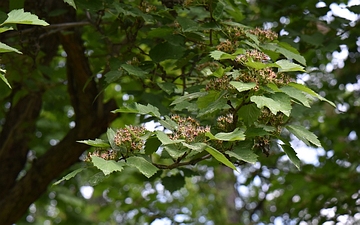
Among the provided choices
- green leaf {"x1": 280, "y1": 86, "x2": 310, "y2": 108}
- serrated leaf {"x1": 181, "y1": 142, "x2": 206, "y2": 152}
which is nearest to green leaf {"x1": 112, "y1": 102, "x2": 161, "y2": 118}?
serrated leaf {"x1": 181, "y1": 142, "x2": 206, "y2": 152}

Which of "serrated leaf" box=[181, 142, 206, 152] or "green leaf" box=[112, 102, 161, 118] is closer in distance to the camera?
"serrated leaf" box=[181, 142, 206, 152]

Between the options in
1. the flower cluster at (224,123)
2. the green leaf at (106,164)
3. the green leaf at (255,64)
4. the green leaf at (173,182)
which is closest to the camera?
the green leaf at (106,164)

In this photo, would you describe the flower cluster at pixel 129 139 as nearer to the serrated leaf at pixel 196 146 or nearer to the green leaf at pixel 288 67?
the serrated leaf at pixel 196 146

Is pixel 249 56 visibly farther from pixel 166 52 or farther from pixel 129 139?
pixel 166 52

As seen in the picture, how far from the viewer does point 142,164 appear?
202cm

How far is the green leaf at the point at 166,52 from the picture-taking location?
3.04m

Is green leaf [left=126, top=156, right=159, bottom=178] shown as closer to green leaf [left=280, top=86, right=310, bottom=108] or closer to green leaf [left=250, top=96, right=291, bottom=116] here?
green leaf [left=250, top=96, right=291, bottom=116]

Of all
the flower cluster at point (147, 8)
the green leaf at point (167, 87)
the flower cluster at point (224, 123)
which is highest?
the flower cluster at point (147, 8)

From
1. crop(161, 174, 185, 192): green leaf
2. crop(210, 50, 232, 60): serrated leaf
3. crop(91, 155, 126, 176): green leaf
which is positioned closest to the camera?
crop(91, 155, 126, 176): green leaf

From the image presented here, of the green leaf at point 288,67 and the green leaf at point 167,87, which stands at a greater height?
the green leaf at point 288,67

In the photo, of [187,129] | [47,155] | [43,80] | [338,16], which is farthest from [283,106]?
[47,155]

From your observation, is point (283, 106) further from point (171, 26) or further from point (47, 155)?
point (47, 155)

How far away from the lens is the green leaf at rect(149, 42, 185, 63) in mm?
3037

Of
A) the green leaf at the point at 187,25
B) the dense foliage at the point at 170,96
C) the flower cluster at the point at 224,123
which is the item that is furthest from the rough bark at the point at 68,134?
the flower cluster at the point at 224,123
